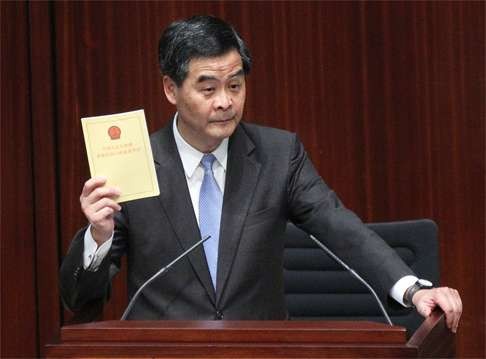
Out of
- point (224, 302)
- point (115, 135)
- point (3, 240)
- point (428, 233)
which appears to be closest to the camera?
point (115, 135)

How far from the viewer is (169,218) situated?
8.34ft

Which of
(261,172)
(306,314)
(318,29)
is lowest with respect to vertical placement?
(306,314)

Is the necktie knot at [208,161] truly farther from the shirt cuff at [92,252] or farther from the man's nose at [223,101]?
the shirt cuff at [92,252]

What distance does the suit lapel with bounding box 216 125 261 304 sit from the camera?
2.51m

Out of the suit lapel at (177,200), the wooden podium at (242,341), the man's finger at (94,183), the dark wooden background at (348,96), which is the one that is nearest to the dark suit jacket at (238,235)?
the suit lapel at (177,200)

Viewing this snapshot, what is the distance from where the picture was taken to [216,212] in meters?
2.57

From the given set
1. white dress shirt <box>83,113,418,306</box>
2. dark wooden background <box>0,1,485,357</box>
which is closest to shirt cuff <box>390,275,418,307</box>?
white dress shirt <box>83,113,418,306</box>

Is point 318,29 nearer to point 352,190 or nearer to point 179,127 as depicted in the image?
point 352,190

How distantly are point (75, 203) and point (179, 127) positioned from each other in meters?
1.16

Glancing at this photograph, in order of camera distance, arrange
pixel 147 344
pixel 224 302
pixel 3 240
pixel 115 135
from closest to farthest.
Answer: pixel 147 344 → pixel 115 135 → pixel 224 302 → pixel 3 240

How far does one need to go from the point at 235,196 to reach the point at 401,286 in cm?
46

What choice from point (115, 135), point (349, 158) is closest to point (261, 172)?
point (115, 135)

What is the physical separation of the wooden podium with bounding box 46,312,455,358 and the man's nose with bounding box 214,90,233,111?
0.67 meters

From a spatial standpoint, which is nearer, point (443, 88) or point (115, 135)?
point (115, 135)
